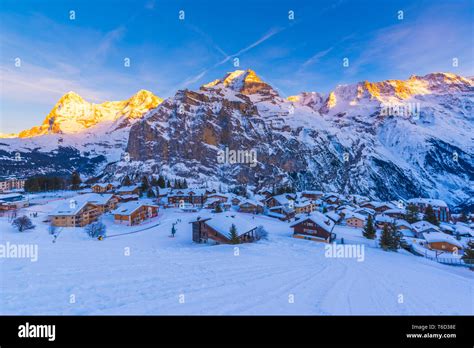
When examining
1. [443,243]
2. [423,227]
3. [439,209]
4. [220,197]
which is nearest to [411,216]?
[423,227]

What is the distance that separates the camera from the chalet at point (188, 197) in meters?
76.8

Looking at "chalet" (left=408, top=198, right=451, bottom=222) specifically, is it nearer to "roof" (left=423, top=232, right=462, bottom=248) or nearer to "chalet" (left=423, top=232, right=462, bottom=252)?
"roof" (left=423, top=232, right=462, bottom=248)

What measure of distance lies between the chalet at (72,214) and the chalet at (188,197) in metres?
31.4

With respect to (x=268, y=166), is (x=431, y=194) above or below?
below

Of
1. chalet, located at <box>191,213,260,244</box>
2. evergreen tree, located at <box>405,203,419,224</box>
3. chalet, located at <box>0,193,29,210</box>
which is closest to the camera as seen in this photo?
chalet, located at <box>191,213,260,244</box>

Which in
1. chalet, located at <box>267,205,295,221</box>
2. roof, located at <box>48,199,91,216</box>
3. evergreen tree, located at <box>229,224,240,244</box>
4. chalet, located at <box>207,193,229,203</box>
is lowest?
chalet, located at <box>267,205,295,221</box>

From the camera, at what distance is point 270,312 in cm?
627

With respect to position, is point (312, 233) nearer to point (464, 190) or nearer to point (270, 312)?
point (270, 312)

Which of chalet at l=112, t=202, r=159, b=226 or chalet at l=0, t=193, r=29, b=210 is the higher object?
chalet at l=0, t=193, r=29, b=210

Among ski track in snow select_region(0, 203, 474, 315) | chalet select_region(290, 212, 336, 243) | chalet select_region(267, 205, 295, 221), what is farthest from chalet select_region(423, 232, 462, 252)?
ski track in snow select_region(0, 203, 474, 315)

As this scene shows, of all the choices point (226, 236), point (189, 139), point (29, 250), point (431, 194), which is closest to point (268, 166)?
point (189, 139)

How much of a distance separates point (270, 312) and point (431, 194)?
234705 mm

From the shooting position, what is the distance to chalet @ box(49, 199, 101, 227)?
1537 inches
